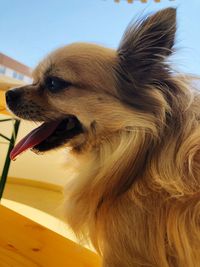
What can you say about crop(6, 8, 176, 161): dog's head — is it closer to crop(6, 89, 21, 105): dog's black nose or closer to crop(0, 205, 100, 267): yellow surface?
crop(6, 89, 21, 105): dog's black nose

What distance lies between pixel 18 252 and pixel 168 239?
0.51m

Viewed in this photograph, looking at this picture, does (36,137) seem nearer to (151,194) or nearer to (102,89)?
(102,89)

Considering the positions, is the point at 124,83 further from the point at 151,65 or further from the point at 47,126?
the point at 47,126

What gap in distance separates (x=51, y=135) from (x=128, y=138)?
0.23 m

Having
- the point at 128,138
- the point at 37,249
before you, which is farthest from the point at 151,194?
the point at 37,249

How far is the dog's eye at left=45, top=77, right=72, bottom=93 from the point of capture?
3.21 ft

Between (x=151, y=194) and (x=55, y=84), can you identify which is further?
(x=55, y=84)

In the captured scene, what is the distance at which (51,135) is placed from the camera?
103cm

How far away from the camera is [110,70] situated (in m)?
0.99

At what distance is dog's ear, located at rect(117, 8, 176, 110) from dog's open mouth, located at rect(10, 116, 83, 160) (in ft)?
0.61

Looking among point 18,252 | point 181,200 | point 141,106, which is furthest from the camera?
point 18,252

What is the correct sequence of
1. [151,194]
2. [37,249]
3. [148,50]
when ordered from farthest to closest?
[37,249], [148,50], [151,194]

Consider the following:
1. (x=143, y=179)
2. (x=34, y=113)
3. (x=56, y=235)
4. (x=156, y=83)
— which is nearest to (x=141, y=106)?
(x=156, y=83)

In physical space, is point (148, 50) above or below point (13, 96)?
above
